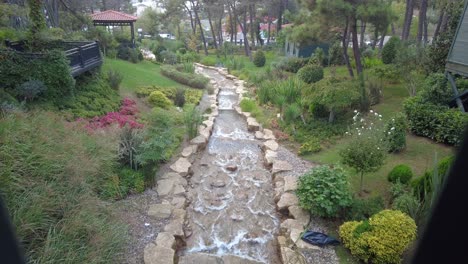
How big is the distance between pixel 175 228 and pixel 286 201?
80.6 inches

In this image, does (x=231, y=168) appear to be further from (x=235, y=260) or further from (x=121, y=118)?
(x=121, y=118)

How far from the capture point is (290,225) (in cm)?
473

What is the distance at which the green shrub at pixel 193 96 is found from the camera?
1220cm

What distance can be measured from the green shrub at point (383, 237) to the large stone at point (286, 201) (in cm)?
138

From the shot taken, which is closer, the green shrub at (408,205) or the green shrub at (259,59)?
the green shrub at (408,205)

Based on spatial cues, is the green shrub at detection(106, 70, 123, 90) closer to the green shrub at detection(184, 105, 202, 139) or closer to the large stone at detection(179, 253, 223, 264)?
the green shrub at detection(184, 105, 202, 139)

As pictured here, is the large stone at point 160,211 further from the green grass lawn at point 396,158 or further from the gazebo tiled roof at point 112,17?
the gazebo tiled roof at point 112,17

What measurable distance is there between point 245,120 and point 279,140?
8.38ft

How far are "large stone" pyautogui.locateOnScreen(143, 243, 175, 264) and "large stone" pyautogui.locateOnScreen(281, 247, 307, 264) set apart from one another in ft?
4.97

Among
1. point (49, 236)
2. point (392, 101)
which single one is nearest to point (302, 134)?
point (392, 101)

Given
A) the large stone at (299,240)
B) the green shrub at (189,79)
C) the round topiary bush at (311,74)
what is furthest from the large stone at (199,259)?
the green shrub at (189,79)

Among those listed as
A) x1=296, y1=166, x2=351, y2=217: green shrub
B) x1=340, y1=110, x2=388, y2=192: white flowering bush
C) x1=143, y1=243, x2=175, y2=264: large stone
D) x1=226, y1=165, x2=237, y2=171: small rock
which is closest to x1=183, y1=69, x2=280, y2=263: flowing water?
x1=226, y1=165, x2=237, y2=171: small rock

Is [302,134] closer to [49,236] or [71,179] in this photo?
[71,179]

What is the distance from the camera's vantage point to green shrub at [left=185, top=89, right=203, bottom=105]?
12.2m
